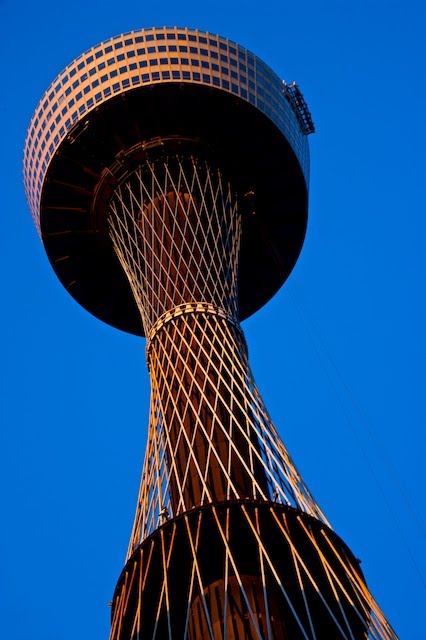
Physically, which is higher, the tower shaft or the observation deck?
the observation deck

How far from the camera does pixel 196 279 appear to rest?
44.3 metres

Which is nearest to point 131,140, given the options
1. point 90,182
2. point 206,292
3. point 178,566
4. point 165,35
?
point 90,182

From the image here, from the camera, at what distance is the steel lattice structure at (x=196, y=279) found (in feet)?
107

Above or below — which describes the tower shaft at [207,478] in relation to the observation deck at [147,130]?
below

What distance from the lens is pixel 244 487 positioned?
3644 cm

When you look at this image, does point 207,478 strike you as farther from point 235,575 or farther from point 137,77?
point 137,77

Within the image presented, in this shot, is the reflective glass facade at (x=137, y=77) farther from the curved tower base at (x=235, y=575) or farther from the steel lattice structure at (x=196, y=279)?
the curved tower base at (x=235, y=575)

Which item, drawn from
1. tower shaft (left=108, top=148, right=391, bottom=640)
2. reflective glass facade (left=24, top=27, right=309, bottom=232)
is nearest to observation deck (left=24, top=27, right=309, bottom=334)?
reflective glass facade (left=24, top=27, right=309, bottom=232)

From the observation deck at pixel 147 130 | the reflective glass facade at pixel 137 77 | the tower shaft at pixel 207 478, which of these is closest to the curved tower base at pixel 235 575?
the tower shaft at pixel 207 478

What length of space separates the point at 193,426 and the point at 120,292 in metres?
17.6

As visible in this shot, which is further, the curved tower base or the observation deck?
the observation deck

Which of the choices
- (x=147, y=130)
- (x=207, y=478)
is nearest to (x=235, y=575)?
(x=207, y=478)

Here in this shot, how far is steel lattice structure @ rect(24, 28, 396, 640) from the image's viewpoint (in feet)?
107

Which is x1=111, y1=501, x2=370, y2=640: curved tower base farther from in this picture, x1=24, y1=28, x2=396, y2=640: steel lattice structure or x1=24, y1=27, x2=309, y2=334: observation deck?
x1=24, y1=27, x2=309, y2=334: observation deck
